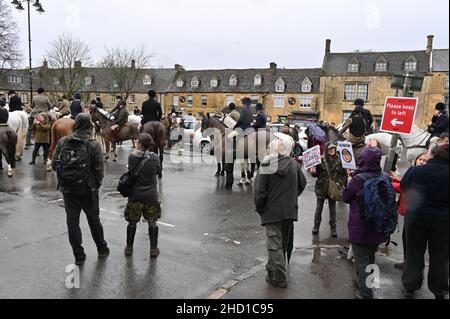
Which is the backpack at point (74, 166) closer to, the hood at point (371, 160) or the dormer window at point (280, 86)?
the hood at point (371, 160)

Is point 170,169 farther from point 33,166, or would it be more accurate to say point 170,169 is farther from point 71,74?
point 71,74

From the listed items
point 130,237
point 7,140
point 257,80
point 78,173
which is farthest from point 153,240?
point 257,80

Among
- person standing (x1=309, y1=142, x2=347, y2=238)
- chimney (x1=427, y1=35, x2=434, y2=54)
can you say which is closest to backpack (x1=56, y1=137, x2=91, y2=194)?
person standing (x1=309, y1=142, x2=347, y2=238)

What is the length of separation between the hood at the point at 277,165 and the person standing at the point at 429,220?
1.33 meters

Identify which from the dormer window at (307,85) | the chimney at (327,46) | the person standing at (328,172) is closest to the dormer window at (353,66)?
the chimney at (327,46)

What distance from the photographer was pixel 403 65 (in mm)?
47625

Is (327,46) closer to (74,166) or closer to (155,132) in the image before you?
(155,132)

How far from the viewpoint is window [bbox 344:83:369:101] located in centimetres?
4811

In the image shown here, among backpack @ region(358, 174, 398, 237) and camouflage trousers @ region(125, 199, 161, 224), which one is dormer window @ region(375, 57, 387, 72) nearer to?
backpack @ region(358, 174, 398, 237)

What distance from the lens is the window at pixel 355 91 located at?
48106 millimetres

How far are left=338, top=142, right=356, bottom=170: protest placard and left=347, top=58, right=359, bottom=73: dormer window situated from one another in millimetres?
46029

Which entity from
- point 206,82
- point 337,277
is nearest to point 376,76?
point 206,82

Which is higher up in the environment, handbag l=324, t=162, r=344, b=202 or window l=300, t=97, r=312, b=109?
window l=300, t=97, r=312, b=109

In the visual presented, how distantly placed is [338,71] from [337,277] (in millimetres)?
47778
